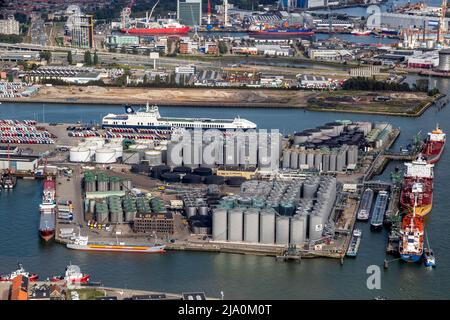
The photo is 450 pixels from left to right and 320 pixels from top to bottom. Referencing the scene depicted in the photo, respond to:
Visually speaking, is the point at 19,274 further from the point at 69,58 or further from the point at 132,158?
the point at 69,58

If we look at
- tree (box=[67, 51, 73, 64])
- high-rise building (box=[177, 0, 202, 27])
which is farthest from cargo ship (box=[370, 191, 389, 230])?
high-rise building (box=[177, 0, 202, 27])

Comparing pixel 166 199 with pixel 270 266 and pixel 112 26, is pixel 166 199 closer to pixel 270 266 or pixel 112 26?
pixel 270 266

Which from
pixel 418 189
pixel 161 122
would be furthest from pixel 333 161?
pixel 161 122

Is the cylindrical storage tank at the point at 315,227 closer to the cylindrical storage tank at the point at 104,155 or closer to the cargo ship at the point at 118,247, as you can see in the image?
the cargo ship at the point at 118,247

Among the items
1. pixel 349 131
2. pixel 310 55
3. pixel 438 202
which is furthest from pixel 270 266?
pixel 310 55

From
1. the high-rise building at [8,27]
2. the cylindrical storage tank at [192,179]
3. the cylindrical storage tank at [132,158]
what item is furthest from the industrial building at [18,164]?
the high-rise building at [8,27]

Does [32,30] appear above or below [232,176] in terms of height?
above

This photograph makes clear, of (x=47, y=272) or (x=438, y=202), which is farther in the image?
(x=438, y=202)

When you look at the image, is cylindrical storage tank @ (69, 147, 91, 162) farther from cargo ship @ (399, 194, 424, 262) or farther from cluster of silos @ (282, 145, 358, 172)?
cargo ship @ (399, 194, 424, 262)
